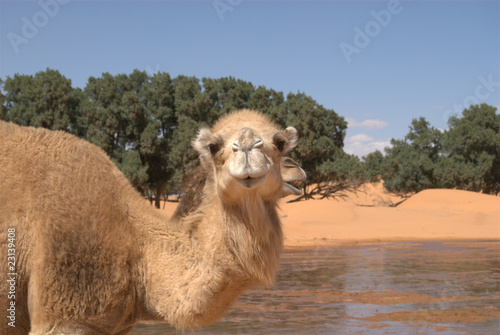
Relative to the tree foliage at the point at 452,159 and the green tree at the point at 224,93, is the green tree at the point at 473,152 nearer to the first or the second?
the tree foliage at the point at 452,159

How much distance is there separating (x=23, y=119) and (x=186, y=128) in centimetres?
870

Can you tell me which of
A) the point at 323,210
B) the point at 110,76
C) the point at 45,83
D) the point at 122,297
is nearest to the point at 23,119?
the point at 45,83

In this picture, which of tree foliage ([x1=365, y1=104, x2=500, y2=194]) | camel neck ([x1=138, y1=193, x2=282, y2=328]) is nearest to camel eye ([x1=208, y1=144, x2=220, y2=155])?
camel neck ([x1=138, y1=193, x2=282, y2=328])

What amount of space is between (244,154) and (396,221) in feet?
77.6

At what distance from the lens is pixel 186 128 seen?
92.2ft

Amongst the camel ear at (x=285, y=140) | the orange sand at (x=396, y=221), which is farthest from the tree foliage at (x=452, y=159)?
the camel ear at (x=285, y=140)

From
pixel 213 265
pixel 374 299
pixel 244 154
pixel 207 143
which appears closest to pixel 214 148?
pixel 207 143

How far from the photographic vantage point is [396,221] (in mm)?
25609

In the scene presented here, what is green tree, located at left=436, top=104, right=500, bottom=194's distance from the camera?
3959 cm

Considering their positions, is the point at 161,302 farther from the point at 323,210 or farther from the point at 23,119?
the point at 23,119

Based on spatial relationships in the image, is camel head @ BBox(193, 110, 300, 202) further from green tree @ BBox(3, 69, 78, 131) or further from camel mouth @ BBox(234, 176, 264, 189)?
green tree @ BBox(3, 69, 78, 131)

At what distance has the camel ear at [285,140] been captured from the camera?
3.75 metres

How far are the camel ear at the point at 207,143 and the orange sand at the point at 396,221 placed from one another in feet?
52.1

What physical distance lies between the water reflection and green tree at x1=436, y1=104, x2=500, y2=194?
2675cm
